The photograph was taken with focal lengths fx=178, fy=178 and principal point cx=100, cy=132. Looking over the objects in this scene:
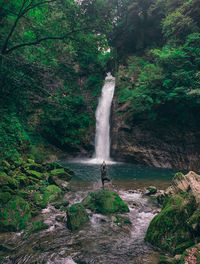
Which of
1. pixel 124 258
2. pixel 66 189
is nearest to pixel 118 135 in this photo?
pixel 66 189

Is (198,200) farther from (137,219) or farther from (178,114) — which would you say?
(178,114)

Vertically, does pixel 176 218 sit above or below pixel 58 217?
above

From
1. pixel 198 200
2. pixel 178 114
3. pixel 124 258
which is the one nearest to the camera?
pixel 124 258

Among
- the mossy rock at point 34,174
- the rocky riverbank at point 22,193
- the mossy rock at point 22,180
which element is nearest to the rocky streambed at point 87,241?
the rocky riverbank at point 22,193

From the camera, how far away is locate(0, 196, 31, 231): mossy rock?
5078mm

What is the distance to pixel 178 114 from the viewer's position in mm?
17422

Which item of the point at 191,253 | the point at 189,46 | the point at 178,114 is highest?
the point at 189,46

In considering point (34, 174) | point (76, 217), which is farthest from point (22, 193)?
point (76, 217)

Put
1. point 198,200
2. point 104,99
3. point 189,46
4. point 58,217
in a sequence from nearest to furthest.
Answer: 1. point 198,200
2. point 58,217
3. point 189,46
4. point 104,99

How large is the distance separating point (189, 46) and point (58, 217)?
54.3ft

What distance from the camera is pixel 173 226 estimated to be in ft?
14.3

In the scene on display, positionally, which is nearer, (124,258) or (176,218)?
(124,258)

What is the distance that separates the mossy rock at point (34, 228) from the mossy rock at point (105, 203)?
1901mm

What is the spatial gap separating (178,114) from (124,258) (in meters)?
15.8
